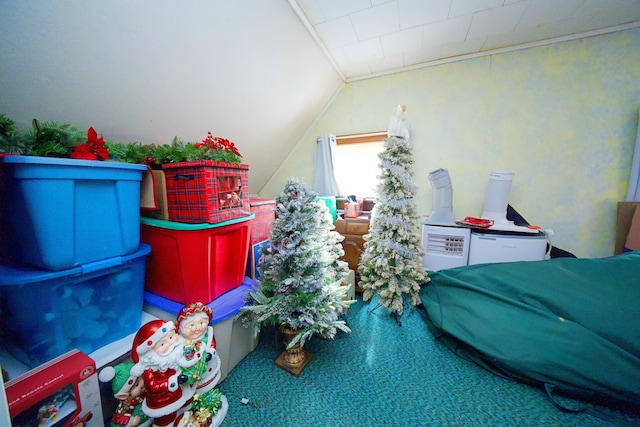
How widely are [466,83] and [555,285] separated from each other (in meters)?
2.03

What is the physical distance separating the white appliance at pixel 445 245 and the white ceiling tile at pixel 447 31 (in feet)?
5.43

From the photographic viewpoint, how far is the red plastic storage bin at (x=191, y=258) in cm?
103

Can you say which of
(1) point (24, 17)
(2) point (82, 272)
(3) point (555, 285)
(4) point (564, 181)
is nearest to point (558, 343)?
(3) point (555, 285)

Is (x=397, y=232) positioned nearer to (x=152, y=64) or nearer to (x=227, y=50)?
(x=227, y=50)

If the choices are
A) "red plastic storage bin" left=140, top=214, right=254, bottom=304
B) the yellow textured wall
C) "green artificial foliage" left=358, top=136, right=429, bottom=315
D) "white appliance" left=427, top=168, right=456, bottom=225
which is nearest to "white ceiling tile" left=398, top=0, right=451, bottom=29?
the yellow textured wall

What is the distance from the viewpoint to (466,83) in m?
2.18

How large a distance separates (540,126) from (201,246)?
120 inches

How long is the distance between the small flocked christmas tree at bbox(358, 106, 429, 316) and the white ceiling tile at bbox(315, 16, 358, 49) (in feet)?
2.76

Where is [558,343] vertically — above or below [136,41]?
below

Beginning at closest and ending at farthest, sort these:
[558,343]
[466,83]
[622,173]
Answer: [558,343] → [622,173] → [466,83]

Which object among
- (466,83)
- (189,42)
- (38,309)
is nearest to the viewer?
(38,309)

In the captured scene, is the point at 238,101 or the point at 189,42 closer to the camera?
the point at 189,42

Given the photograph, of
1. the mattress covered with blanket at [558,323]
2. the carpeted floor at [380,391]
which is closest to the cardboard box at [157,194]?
the carpeted floor at [380,391]

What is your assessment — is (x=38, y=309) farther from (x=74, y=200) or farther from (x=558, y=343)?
(x=558, y=343)
